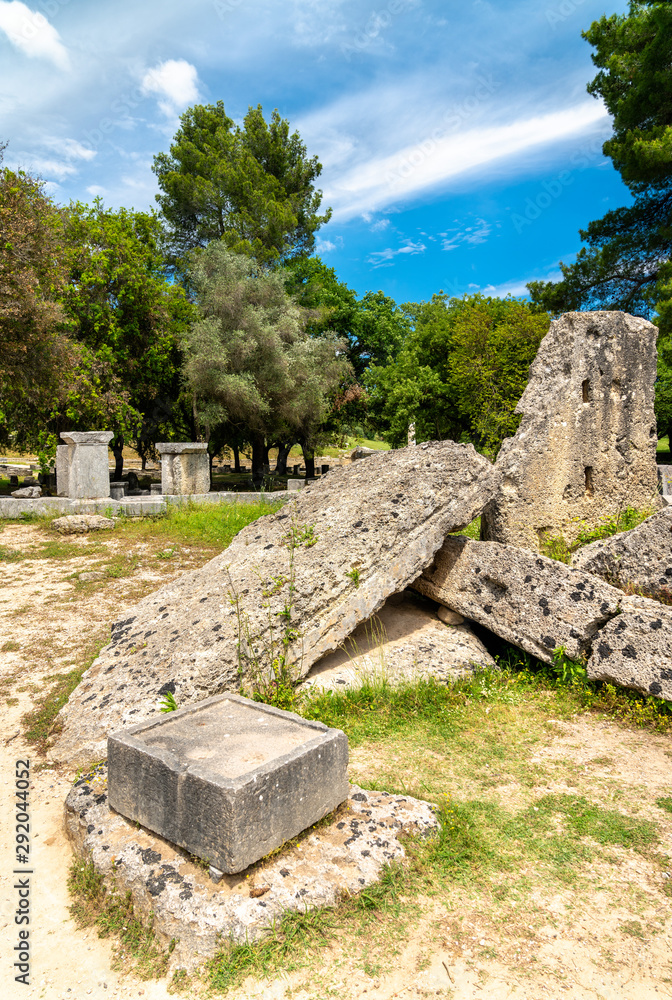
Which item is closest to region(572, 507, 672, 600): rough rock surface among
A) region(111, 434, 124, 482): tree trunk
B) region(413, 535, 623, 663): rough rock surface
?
region(413, 535, 623, 663): rough rock surface

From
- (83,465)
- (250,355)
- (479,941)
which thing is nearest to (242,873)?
(479,941)

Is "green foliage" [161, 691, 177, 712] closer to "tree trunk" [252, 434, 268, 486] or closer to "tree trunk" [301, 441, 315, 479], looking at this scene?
"tree trunk" [252, 434, 268, 486]

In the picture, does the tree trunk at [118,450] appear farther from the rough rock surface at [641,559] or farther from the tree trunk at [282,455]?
the rough rock surface at [641,559]

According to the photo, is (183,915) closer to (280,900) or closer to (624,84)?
(280,900)

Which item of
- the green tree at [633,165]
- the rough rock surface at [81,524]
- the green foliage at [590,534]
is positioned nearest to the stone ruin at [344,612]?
the green foliage at [590,534]

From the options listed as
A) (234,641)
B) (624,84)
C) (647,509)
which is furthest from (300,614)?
(624,84)

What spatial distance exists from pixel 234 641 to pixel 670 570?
11.5ft

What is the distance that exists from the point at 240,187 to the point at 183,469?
15117 mm

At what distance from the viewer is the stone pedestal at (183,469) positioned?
57.5 ft

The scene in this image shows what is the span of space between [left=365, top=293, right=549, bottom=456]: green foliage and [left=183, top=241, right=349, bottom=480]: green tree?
5.74m

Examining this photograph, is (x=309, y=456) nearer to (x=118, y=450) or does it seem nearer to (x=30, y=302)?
(x=118, y=450)

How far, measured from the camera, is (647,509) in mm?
6945

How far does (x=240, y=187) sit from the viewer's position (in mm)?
26312

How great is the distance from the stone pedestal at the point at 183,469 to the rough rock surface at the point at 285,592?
11.7 metres
